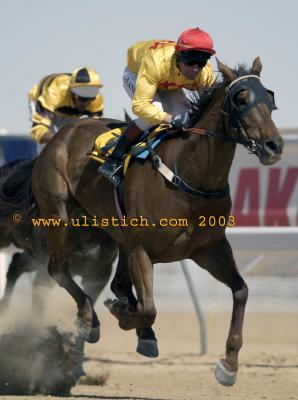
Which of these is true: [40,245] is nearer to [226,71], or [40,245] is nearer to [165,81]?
[165,81]

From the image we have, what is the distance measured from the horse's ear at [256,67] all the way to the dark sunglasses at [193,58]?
1.16 ft

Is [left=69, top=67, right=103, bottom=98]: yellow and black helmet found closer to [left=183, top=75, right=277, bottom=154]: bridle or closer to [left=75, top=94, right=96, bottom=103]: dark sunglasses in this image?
[left=75, top=94, right=96, bottom=103]: dark sunglasses

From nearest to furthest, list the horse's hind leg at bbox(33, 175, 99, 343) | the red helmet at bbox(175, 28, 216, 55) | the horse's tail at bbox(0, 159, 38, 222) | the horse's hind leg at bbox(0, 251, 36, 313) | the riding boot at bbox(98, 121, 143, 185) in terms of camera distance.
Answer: the red helmet at bbox(175, 28, 216, 55) → the riding boot at bbox(98, 121, 143, 185) → the horse's hind leg at bbox(33, 175, 99, 343) → the horse's tail at bbox(0, 159, 38, 222) → the horse's hind leg at bbox(0, 251, 36, 313)

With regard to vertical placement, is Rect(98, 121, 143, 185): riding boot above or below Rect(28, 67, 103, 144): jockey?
above

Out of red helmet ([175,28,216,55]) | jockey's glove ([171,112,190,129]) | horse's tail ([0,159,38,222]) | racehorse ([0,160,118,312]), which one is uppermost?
red helmet ([175,28,216,55])

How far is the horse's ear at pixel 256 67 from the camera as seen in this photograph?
20.4ft

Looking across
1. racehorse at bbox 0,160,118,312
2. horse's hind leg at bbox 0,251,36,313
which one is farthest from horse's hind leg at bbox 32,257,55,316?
horse's hind leg at bbox 0,251,36,313

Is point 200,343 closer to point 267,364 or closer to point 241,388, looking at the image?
point 267,364

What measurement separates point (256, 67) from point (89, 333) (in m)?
2.36

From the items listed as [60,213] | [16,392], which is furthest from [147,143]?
[16,392]

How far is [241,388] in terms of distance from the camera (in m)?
7.71

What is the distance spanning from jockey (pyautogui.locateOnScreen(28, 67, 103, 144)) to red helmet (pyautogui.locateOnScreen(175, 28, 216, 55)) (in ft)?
9.27

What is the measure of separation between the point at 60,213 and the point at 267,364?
7.39 feet

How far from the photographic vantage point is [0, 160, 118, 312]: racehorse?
27.9 ft
